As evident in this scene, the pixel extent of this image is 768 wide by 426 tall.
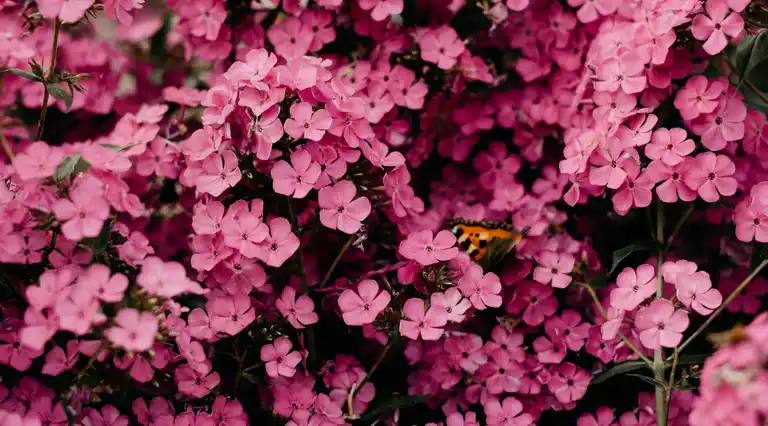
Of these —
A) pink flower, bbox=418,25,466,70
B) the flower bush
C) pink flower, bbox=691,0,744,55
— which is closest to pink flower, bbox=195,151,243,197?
the flower bush

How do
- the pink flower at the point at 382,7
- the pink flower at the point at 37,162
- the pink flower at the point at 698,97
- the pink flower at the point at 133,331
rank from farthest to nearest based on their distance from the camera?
the pink flower at the point at 382,7 → the pink flower at the point at 698,97 → the pink flower at the point at 37,162 → the pink flower at the point at 133,331

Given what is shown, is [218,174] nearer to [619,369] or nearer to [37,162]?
[37,162]

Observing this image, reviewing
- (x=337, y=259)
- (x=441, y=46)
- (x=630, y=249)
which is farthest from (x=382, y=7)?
(x=630, y=249)

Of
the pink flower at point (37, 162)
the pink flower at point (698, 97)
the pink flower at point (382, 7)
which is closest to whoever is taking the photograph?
the pink flower at point (37, 162)

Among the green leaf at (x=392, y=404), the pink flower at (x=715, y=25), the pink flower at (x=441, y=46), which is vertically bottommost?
the green leaf at (x=392, y=404)

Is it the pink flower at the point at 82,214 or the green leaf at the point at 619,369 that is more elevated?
the pink flower at the point at 82,214

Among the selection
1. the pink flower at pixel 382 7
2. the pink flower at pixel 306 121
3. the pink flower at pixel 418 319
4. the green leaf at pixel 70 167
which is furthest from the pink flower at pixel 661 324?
the green leaf at pixel 70 167

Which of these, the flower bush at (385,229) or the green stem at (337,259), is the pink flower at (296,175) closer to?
the flower bush at (385,229)

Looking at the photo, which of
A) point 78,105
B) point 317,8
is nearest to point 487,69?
point 317,8
